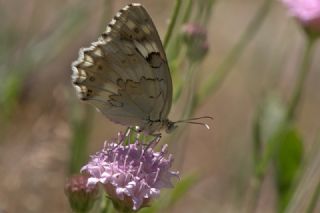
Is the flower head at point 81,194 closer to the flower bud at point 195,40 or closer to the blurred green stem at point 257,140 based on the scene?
the flower bud at point 195,40

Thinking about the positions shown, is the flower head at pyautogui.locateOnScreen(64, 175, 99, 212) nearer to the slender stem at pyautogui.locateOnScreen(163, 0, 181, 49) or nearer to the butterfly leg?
the butterfly leg

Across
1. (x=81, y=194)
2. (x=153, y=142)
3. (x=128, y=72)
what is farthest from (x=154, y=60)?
(x=81, y=194)

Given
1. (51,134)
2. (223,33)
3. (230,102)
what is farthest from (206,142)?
(51,134)

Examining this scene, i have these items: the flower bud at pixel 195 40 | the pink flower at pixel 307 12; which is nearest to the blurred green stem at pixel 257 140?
the flower bud at pixel 195 40

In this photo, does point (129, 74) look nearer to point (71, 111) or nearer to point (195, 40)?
point (195, 40)

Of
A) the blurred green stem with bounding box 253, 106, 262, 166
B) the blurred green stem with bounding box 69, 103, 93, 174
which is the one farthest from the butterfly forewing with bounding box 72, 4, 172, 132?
the blurred green stem with bounding box 253, 106, 262, 166
